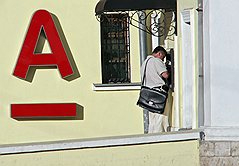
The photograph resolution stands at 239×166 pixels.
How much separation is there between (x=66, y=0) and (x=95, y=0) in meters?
0.53

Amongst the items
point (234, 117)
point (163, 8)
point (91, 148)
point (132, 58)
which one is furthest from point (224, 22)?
point (132, 58)

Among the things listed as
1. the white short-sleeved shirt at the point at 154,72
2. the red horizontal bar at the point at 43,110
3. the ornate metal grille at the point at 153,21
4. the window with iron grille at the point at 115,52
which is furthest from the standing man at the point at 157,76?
the red horizontal bar at the point at 43,110

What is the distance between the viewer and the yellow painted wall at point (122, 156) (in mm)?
10164

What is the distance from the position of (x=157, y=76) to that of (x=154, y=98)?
33 centimetres

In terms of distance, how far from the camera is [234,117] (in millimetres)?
10305

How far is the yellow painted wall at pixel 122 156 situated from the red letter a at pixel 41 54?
674 cm

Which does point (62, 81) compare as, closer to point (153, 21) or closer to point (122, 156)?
point (153, 21)

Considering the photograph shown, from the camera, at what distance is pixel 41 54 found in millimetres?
17078

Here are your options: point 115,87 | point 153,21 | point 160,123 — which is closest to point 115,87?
point 115,87

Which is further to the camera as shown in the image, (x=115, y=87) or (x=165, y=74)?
(x=115, y=87)

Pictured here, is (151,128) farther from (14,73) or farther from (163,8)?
(14,73)

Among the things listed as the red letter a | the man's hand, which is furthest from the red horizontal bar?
the man's hand

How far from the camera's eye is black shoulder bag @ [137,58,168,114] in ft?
45.8

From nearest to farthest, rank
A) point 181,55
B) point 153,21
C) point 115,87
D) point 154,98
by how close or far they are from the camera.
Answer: point 181,55, point 154,98, point 153,21, point 115,87
